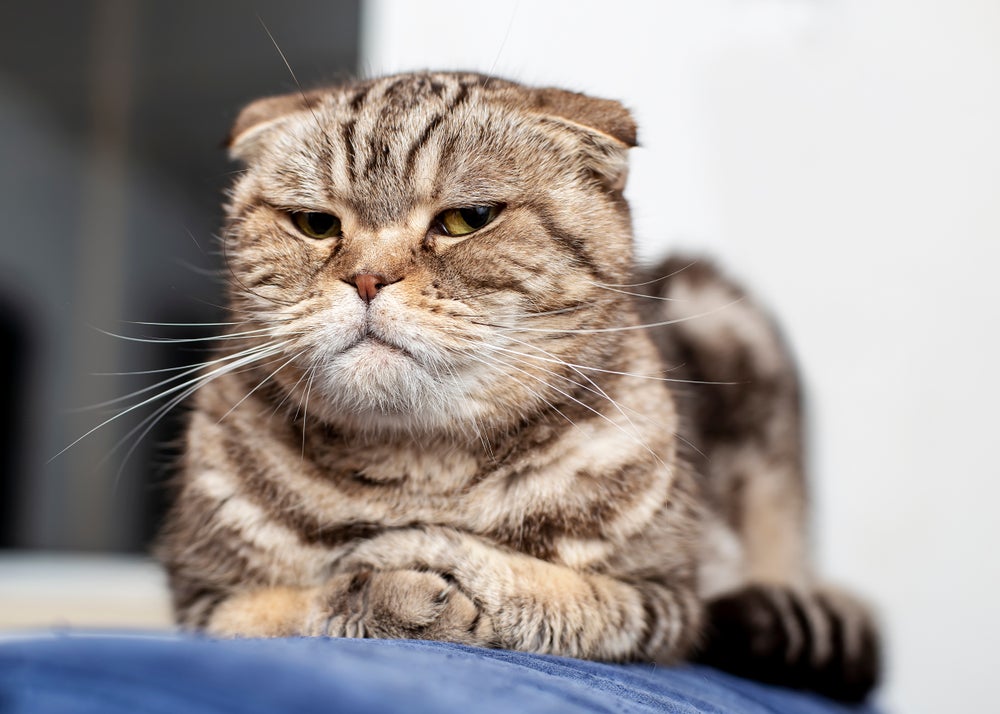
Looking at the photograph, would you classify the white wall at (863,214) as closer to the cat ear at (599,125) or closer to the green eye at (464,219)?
the cat ear at (599,125)

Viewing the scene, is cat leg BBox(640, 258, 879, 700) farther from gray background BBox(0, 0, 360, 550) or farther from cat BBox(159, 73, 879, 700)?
gray background BBox(0, 0, 360, 550)

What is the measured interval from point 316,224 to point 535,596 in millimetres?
452

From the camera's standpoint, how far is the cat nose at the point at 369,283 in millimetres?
824

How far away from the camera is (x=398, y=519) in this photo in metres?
0.91

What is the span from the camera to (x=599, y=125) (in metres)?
0.97

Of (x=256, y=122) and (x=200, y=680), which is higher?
(x=256, y=122)

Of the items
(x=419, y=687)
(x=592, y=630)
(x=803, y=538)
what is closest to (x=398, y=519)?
(x=592, y=630)

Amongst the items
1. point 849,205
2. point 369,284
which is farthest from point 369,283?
point 849,205

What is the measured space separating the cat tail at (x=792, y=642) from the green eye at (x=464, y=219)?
0.56 metres

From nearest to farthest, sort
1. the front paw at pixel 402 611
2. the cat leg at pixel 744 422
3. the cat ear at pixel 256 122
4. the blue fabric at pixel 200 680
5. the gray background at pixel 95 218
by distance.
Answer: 1. the blue fabric at pixel 200 680
2. the front paw at pixel 402 611
3. the cat ear at pixel 256 122
4. the cat leg at pixel 744 422
5. the gray background at pixel 95 218

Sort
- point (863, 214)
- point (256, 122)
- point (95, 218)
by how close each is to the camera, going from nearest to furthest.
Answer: point (256, 122) → point (863, 214) → point (95, 218)

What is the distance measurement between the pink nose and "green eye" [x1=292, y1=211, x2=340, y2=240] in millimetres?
143

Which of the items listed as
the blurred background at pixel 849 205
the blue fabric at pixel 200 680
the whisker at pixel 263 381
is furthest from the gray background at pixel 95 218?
the blue fabric at pixel 200 680

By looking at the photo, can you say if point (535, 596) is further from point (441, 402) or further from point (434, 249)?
point (434, 249)
